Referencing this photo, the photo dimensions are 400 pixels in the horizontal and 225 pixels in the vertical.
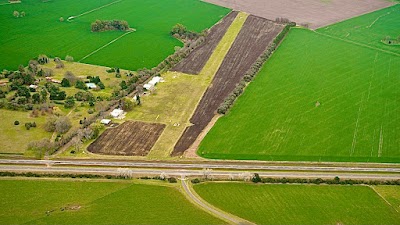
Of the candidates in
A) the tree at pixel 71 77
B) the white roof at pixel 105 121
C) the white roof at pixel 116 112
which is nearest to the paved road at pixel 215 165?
the white roof at pixel 105 121

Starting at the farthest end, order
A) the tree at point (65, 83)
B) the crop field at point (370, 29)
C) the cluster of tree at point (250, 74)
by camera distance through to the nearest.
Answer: the crop field at point (370, 29)
the tree at point (65, 83)
the cluster of tree at point (250, 74)

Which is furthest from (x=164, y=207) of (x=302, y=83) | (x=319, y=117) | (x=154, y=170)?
(x=302, y=83)

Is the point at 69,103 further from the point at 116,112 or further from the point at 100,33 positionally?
the point at 100,33

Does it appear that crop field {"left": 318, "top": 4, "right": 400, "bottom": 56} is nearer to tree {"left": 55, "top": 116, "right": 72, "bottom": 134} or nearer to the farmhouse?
the farmhouse

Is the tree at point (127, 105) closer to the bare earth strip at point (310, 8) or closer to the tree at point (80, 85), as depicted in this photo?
the tree at point (80, 85)

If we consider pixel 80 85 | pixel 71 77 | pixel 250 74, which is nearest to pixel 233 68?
pixel 250 74

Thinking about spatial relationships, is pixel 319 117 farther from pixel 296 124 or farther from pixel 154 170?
pixel 154 170
